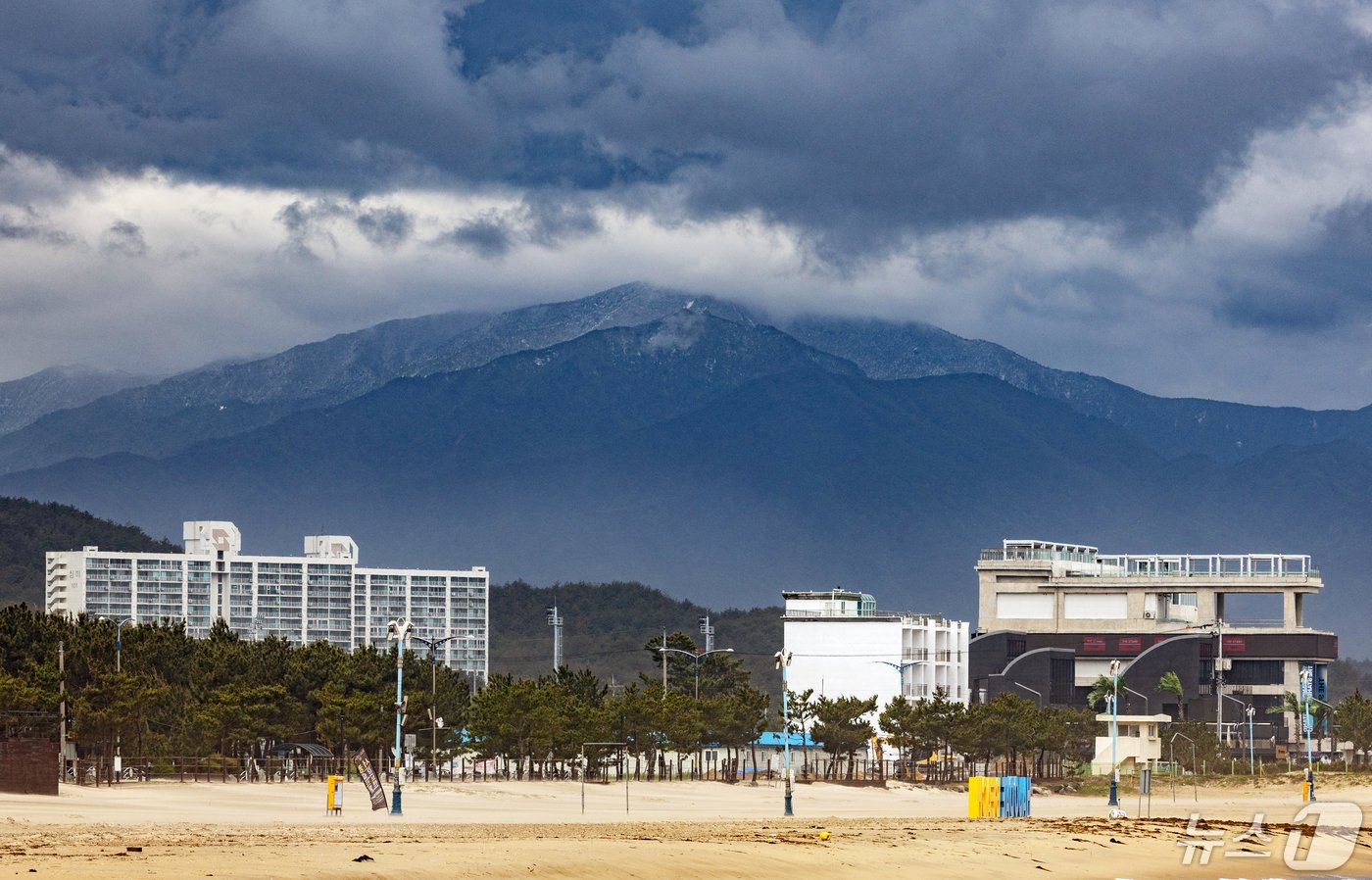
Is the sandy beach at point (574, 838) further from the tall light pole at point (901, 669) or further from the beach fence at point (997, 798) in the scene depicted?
the tall light pole at point (901, 669)

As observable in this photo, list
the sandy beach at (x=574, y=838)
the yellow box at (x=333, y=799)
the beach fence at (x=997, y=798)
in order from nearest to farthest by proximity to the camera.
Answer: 1. the sandy beach at (x=574, y=838)
2. the yellow box at (x=333, y=799)
3. the beach fence at (x=997, y=798)

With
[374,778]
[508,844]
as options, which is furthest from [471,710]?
[508,844]

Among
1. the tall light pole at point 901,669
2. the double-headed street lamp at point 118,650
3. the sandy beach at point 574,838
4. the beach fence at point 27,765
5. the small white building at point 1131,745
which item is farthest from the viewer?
the tall light pole at point 901,669

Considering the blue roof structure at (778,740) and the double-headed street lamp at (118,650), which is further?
the blue roof structure at (778,740)

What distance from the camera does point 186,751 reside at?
117 metres

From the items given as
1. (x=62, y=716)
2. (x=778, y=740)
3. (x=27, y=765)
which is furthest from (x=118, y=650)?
(x=778, y=740)

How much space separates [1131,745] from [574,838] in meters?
120

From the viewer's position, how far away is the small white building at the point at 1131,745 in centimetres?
16825

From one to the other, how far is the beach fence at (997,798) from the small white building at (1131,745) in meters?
72.5

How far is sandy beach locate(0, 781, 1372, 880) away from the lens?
5028 cm

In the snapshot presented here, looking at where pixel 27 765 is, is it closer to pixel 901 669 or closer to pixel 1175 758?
pixel 1175 758

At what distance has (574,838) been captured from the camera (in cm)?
6356

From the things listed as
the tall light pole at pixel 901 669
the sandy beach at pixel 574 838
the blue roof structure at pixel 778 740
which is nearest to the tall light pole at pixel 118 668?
the sandy beach at pixel 574 838

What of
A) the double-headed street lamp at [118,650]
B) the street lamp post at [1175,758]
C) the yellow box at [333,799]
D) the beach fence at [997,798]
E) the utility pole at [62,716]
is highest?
the double-headed street lamp at [118,650]
